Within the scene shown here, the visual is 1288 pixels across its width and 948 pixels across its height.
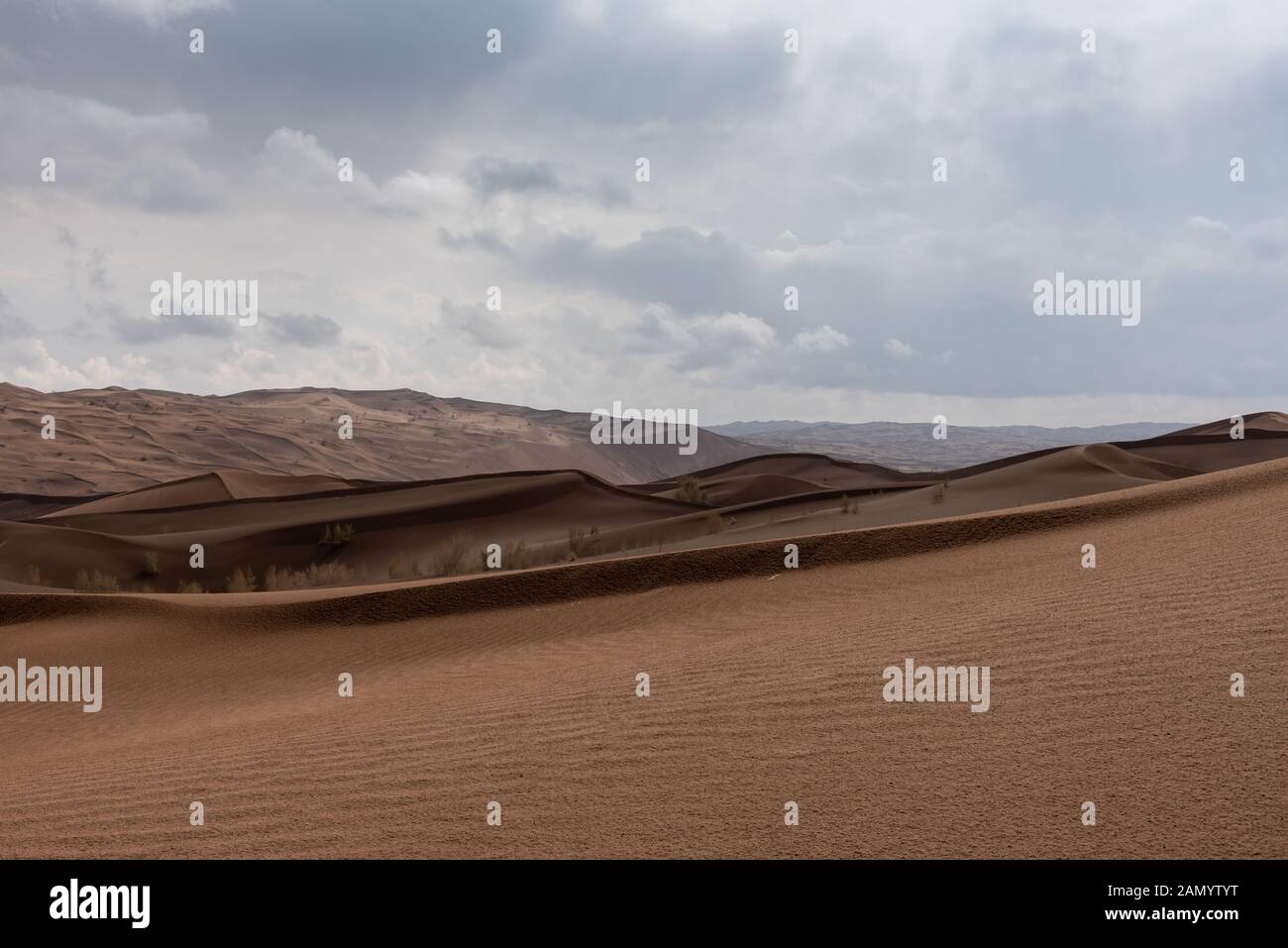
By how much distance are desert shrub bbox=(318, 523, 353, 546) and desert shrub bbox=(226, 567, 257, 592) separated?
3082 mm

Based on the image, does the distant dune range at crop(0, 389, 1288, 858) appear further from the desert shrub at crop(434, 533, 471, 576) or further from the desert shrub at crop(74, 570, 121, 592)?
the desert shrub at crop(434, 533, 471, 576)

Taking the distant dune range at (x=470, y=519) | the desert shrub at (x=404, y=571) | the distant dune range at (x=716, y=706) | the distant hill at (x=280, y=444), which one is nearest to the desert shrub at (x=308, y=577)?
the distant dune range at (x=470, y=519)

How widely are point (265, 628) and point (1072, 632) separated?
11.8 meters

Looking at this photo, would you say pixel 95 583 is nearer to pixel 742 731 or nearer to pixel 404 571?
pixel 404 571

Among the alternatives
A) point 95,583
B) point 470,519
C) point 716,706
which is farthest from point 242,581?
point 716,706

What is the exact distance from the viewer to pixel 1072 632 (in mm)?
7723

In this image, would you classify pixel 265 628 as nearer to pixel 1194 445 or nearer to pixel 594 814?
pixel 594 814

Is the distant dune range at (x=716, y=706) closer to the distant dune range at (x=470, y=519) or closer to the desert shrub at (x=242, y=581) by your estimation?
the desert shrub at (x=242, y=581)

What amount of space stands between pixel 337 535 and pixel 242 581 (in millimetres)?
7418

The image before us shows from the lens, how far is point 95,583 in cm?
2275

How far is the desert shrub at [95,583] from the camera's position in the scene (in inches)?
871

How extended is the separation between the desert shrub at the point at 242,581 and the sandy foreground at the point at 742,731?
8767 millimetres

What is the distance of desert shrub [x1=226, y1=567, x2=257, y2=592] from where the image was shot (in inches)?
881
